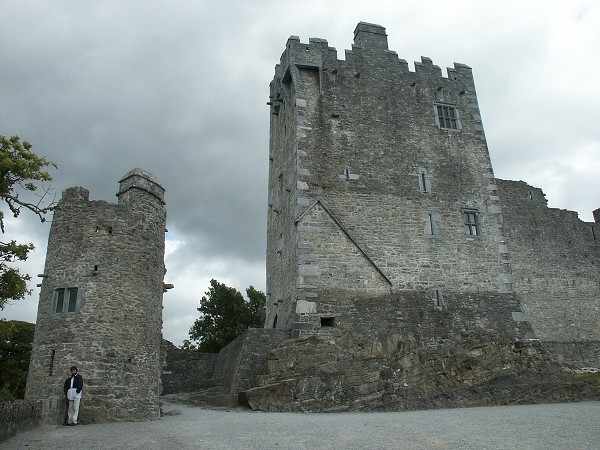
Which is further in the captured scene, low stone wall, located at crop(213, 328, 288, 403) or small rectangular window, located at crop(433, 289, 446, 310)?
small rectangular window, located at crop(433, 289, 446, 310)

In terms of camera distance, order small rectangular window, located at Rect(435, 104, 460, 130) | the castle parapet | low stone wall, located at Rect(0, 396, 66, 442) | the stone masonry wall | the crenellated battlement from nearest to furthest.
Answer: low stone wall, located at Rect(0, 396, 66, 442)
the castle parapet
the crenellated battlement
small rectangular window, located at Rect(435, 104, 460, 130)
the stone masonry wall

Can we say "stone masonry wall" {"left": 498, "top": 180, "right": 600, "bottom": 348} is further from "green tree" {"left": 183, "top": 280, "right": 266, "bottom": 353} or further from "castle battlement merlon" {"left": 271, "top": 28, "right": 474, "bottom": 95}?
"green tree" {"left": 183, "top": 280, "right": 266, "bottom": 353}

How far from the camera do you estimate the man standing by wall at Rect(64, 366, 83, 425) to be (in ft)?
37.7

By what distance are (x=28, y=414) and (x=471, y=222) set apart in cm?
1702

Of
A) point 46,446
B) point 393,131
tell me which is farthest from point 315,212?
point 46,446

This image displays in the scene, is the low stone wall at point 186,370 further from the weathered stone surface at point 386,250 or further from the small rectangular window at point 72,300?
the small rectangular window at point 72,300

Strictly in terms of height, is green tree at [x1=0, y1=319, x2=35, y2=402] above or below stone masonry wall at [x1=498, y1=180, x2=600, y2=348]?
below

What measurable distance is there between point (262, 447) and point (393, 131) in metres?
16.3

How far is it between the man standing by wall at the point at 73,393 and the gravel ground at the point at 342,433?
0.45m

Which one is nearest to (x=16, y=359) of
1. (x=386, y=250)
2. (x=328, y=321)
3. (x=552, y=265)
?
(x=328, y=321)

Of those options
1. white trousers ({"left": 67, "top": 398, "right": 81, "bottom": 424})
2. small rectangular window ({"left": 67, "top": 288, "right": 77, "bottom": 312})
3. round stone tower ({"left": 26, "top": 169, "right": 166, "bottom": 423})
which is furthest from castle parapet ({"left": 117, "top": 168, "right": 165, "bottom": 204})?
white trousers ({"left": 67, "top": 398, "right": 81, "bottom": 424})

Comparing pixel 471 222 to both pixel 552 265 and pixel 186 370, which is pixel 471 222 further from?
pixel 186 370

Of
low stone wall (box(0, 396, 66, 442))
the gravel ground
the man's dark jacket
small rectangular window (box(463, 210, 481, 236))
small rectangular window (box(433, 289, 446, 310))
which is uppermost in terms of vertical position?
Result: small rectangular window (box(463, 210, 481, 236))

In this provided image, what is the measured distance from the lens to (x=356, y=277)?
19297 millimetres
